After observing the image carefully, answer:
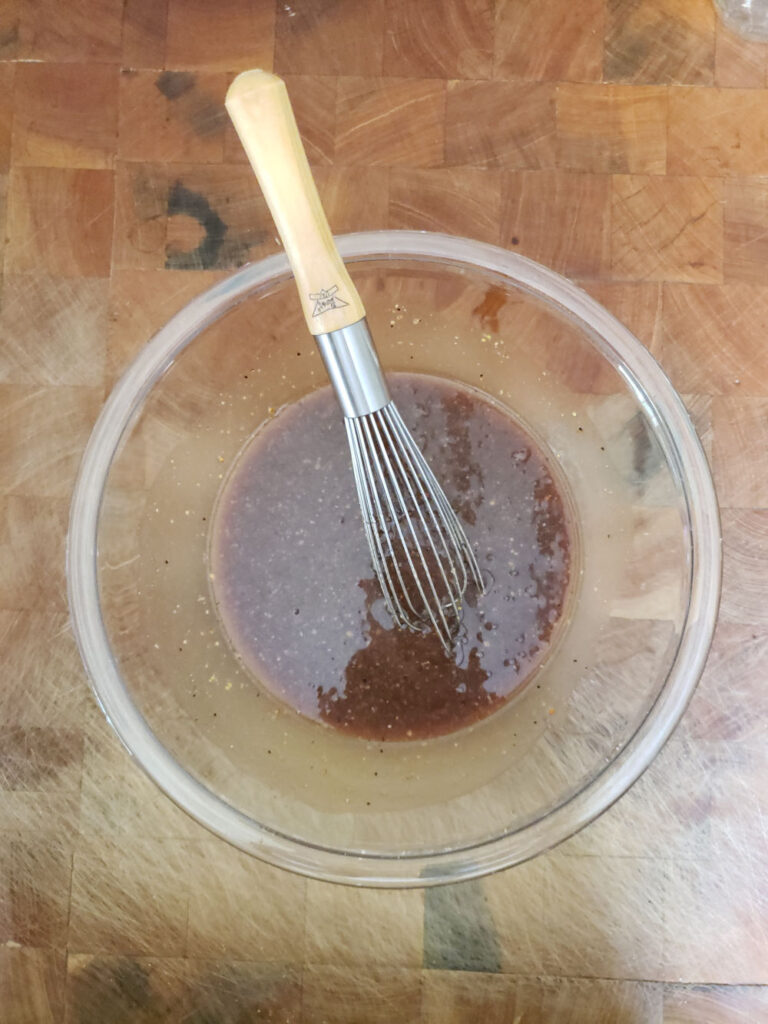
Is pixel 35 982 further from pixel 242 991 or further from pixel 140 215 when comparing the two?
pixel 140 215

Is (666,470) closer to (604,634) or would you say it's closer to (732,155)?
(604,634)

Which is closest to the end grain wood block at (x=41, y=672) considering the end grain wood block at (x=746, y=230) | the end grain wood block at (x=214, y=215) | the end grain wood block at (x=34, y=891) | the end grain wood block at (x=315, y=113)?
the end grain wood block at (x=34, y=891)

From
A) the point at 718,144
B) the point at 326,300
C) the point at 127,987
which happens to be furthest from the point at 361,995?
the point at 718,144

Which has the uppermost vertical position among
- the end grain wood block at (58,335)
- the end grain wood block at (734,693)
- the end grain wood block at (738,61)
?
the end grain wood block at (738,61)

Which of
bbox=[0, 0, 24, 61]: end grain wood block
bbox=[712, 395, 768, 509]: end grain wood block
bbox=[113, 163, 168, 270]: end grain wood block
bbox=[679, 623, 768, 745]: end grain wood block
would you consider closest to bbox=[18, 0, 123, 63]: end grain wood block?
bbox=[0, 0, 24, 61]: end grain wood block

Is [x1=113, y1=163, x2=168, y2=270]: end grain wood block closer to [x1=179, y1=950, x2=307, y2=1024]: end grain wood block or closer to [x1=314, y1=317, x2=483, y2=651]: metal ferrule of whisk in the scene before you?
[x1=314, y1=317, x2=483, y2=651]: metal ferrule of whisk

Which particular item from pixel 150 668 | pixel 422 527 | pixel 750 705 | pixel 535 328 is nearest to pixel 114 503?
pixel 150 668

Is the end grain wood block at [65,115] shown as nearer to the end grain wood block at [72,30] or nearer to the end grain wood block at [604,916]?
the end grain wood block at [72,30]

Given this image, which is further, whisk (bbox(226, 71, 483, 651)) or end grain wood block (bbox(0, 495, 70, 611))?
end grain wood block (bbox(0, 495, 70, 611))
